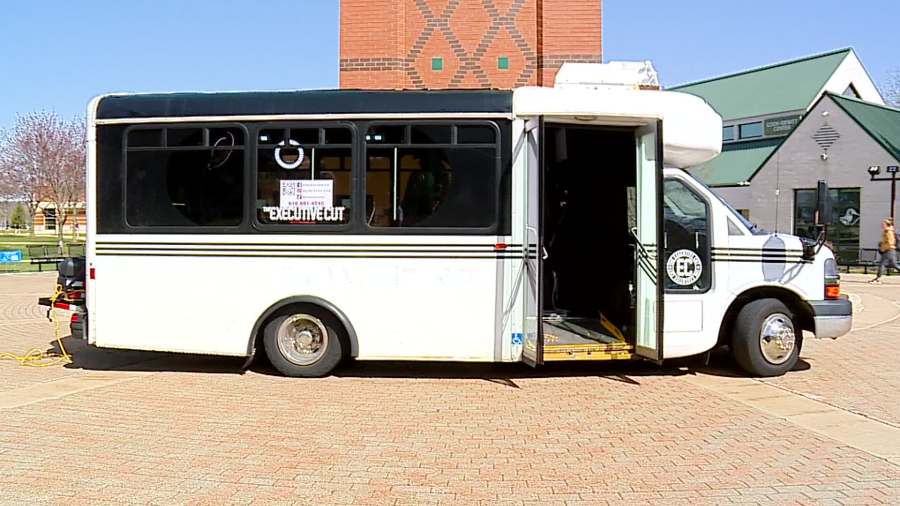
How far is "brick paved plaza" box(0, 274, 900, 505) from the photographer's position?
475cm

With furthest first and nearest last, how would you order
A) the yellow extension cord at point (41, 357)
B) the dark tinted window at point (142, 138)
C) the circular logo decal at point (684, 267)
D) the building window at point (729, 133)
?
the building window at point (729, 133) < the yellow extension cord at point (41, 357) < the dark tinted window at point (142, 138) < the circular logo decal at point (684, 267)

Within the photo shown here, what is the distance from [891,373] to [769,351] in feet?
5.41

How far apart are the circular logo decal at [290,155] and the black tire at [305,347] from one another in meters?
1.52

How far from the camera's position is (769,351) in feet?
26.4

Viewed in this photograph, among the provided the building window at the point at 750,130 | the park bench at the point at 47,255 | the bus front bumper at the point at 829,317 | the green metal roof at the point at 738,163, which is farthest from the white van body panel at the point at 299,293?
the building window at the point at 750,130

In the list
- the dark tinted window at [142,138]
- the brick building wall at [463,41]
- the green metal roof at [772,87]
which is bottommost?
the dark tinted window at [142,138]

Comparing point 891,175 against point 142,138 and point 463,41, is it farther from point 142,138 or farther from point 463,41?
point 142,138

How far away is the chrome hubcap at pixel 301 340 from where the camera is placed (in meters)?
7.92

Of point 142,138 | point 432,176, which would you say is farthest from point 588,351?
point 142,138

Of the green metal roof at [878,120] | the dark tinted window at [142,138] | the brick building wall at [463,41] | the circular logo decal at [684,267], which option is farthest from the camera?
the green metal roof at [878,120]

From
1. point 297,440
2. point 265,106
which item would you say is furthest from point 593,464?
point 265,106

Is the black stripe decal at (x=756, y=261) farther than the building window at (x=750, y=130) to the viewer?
No

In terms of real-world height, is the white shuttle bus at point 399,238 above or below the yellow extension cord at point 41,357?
above

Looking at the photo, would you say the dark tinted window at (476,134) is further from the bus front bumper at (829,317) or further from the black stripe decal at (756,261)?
the bus front bumper at (829,317)
